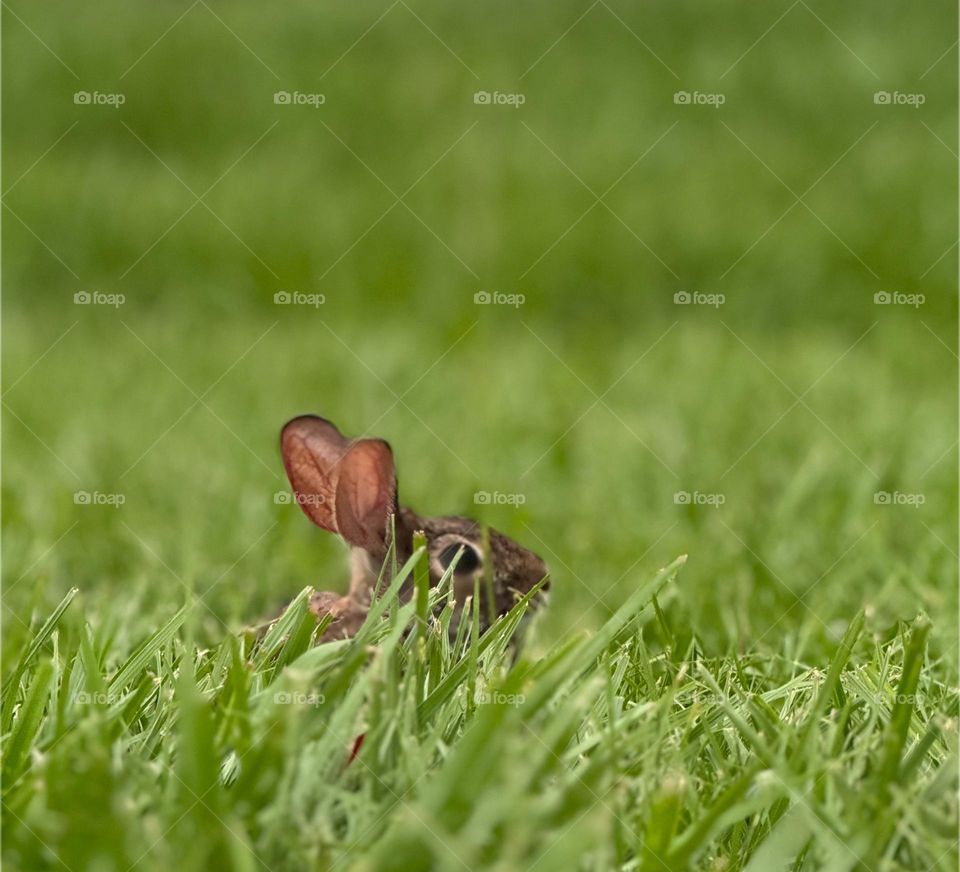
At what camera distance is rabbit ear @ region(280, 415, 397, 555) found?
2062 mm

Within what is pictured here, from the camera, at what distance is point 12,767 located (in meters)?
1.44

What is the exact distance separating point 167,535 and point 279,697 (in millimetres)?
1845

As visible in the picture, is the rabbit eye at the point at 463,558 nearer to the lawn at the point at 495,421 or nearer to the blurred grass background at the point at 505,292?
the lawn at the point at 495,421

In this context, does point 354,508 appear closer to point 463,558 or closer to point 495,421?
point 463,558

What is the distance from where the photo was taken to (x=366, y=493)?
2.09m

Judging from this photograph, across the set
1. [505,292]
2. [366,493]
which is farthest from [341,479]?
[505,292]

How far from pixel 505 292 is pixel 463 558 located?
4.60m

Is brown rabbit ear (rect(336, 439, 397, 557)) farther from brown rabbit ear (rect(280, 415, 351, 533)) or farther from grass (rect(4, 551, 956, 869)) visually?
grass (rect(4, 551, 956, 869))

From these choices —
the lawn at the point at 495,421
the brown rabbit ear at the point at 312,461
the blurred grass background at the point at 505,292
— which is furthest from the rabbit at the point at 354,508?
the blurred grass background at the point at 505,292

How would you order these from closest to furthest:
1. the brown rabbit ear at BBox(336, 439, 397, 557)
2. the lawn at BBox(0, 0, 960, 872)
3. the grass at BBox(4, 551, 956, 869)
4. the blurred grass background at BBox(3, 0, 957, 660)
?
1. the grass at BBox(4, 551, 956, 869)
2. the lawn at BBox(0, 0, 960, 872)
3. the brown rabbit ear at BBox(336, 439, 397, 557)
4. the blurred grass background at BBox(3, 0, 957, 660)

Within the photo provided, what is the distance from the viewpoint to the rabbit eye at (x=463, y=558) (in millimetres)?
2256

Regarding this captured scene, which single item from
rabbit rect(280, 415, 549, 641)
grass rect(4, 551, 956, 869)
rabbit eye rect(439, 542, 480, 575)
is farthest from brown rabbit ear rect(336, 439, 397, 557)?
grass rect(4, 551, 956, 869)

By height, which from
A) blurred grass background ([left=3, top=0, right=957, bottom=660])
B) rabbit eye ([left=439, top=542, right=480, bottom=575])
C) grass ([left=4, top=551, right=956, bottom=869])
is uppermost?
blurred grass background ([left=3, top=0, right=957, bottom=660])

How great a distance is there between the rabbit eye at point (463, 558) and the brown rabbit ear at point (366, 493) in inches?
6.9
